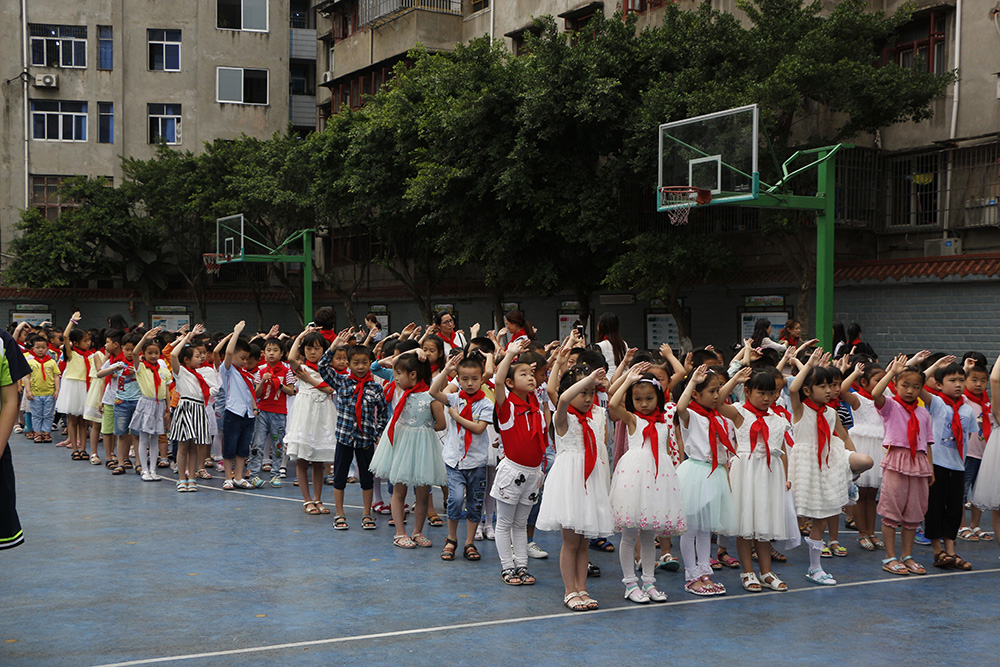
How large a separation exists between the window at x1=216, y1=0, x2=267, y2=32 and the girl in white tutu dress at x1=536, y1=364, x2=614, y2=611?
34.4 metres

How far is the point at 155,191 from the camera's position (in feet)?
107

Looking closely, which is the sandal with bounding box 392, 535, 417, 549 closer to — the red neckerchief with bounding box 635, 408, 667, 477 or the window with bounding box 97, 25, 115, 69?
the red neckerchief with bounding box 635, 408, 667, 477

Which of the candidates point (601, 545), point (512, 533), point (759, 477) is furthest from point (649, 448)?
point (601, 545)

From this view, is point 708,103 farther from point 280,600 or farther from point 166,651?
point 166,651

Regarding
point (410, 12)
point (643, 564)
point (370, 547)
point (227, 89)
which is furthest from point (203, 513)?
point (227, 89)

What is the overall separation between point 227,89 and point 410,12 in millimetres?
11490

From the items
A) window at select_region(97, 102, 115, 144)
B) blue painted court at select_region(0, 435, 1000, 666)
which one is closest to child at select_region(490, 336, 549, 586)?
blue painted court at select_region(0, 435, 1000, 666)

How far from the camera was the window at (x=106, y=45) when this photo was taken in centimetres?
3534

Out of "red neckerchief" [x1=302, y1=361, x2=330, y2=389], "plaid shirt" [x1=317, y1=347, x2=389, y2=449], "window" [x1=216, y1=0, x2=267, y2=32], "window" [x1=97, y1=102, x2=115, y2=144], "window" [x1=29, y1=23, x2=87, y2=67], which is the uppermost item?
"window" [x1=216, y1=0, x2=267, y2=32]

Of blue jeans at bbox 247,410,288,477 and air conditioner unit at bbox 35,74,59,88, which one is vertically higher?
air conditioner unit at bbox 35,74,59,88

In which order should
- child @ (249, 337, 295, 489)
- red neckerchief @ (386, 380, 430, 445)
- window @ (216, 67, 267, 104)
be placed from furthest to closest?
1. window @ (216, 67, 267, 104)
2. child @ (249, 337, 295, 489)
3. red neckerchief @ (386, 380, 430, 445)

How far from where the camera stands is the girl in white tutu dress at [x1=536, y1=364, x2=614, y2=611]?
582 centimetres

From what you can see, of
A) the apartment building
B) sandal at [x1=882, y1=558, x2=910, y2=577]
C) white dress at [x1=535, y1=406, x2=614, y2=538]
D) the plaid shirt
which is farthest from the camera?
the apartment building

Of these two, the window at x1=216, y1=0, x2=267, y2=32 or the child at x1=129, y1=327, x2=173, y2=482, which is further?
the window at x1=216, y1=0, x2=267, y2=32
